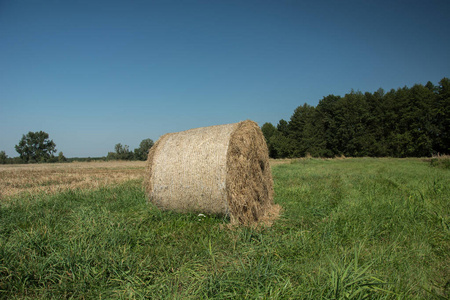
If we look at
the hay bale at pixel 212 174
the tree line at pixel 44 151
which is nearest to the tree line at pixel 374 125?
the tree line at pixel 44 151

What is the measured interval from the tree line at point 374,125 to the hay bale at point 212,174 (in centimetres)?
4680

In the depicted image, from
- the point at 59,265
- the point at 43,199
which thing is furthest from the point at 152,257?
the point at 43,199

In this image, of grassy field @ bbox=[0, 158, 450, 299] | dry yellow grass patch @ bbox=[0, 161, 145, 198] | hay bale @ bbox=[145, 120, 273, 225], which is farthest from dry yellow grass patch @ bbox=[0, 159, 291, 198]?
hay bale @ bbox=[145, 120, 273, 225]

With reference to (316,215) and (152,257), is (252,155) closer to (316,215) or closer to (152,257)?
(316,215)

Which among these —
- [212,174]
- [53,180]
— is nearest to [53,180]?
[53,180]

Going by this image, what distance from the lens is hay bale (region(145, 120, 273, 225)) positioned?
16.7 feet

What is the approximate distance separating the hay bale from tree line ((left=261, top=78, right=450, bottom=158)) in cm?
4680

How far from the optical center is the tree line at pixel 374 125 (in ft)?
137

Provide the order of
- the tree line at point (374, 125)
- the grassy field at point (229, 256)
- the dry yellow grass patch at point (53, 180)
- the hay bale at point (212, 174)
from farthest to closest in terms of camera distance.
Answer: the tree line at point (374, 125)
the dry yellow grass patch at point (53, 180)
the hay bale at point (212, 174)
the grassy field at point (229, 256)

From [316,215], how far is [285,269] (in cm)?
272

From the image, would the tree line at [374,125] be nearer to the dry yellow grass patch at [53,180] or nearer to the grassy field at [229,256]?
the dry yellow grass patch at [53,180]

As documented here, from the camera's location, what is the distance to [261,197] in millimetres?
5965

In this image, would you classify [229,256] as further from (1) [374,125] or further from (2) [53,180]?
(1) [374,125]

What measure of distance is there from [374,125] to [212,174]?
53635mm
